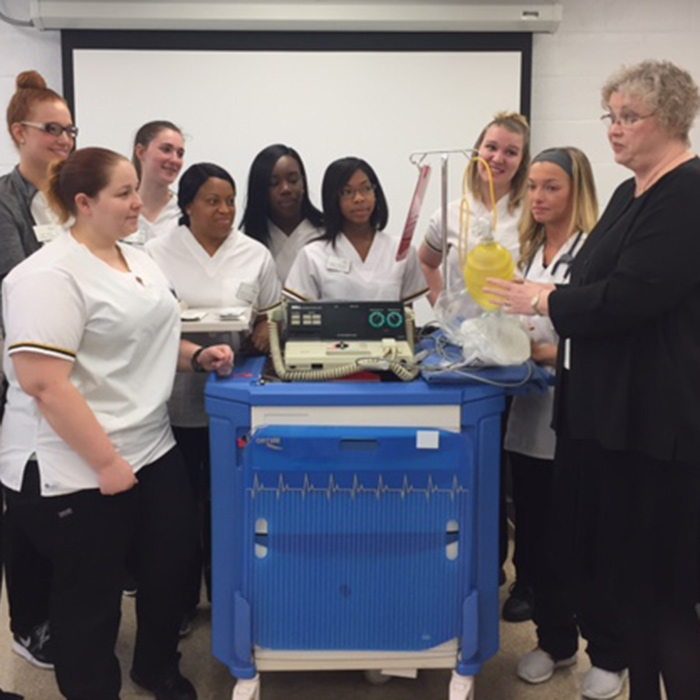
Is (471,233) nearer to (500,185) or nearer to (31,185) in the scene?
(500,185)

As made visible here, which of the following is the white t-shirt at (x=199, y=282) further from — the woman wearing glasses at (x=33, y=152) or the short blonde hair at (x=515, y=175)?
the short blonde hair at (x=515, y=175)

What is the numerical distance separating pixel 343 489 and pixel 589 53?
261 cm

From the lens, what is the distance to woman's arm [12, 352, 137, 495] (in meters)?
1.50

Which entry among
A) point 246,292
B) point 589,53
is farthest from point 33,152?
point 589,53

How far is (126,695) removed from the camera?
1985mm

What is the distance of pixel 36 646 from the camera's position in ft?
7.02

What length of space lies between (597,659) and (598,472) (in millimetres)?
588

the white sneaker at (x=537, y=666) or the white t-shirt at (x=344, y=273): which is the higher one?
the white t-shirt at (x=344, y=273)

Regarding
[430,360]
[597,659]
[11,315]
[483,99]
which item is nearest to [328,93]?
[483,99]

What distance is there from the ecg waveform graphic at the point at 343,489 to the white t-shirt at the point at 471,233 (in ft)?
2.45

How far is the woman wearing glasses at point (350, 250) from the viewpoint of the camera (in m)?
2.30

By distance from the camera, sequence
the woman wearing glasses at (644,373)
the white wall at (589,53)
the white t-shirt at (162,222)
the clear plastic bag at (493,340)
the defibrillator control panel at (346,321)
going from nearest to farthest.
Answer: the woman wearing glasses at (644,373)
the clear plastic bag at (493,340)
the defibrillator control panel at (346,321)
the white t-shirt at (162,222)
the white wall at (589,53)

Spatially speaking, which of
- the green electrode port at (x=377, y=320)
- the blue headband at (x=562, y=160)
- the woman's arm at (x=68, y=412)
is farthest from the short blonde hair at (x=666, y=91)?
the woman's arm at (x=68, y=412)

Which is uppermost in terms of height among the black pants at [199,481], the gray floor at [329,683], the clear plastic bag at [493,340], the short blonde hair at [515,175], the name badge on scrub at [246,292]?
the short blonde hair at [515,175]
